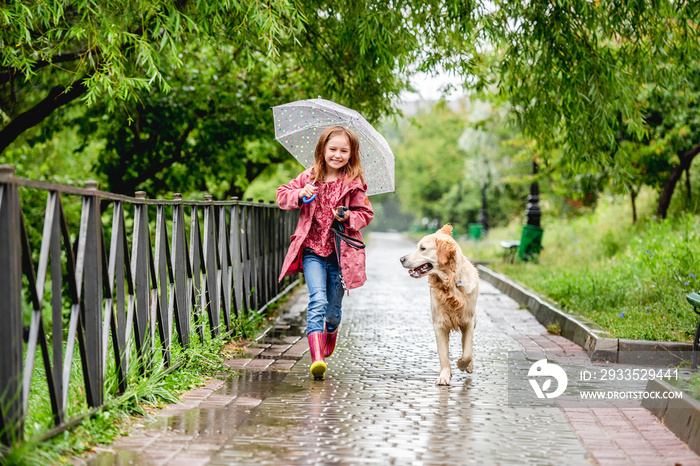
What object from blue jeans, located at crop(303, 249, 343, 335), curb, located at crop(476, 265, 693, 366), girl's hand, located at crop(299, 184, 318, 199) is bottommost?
curb, located at crop(476, 265, 693, 366)

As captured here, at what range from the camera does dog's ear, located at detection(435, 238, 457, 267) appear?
647 centimetres

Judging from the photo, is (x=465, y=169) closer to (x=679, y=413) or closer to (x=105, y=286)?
(x=679, y=413)

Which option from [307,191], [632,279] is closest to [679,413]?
[307,191]

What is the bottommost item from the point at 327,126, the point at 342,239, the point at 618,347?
the point at 618,347

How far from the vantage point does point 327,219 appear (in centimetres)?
647

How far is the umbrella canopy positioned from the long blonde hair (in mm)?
301

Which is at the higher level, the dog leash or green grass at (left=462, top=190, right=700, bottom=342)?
the dog leash

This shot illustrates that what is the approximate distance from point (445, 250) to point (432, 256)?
4.8 inches

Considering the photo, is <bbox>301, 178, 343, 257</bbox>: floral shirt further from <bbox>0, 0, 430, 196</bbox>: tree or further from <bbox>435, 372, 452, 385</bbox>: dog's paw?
<bbox>0, 0, 430, 196</bbox>: tree

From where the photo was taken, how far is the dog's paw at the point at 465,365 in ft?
21.9

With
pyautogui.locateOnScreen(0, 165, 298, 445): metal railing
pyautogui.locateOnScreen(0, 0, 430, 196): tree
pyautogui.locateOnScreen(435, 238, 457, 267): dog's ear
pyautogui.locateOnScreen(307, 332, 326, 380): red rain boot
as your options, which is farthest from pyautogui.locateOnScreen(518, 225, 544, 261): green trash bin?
pyautogui.locateOnScreen(307, 332, 326, 380): red rain boot

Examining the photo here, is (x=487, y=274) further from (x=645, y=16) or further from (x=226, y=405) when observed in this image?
(x=226, y=405)

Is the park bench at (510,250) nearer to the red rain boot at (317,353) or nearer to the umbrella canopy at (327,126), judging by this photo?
the umbrella canopy at (327,126)

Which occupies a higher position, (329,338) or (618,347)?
(329,338)
